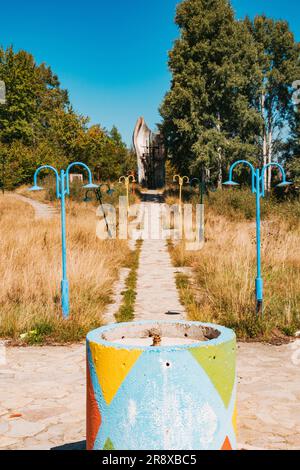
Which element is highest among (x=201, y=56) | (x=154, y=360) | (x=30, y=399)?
(x=201, y=56)

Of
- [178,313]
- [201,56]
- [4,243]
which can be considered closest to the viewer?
[178,313]

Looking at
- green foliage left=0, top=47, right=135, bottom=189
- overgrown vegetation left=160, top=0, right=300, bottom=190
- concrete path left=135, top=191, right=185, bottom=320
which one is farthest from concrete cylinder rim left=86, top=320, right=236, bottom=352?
green foliage left=0, top=47, right=135, bottom=189

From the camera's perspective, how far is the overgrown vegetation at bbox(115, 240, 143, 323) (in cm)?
826

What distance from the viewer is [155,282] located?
11.4m

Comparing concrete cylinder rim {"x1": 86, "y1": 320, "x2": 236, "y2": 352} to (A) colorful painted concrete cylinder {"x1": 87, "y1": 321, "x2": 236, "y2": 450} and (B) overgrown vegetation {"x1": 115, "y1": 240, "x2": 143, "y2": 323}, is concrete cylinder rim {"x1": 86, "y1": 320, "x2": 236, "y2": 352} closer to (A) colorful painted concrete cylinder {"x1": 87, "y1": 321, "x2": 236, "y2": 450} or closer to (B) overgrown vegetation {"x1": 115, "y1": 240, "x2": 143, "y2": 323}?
(A) colorful painted concrete cylinder {"x1": 87, "y1": 321, "x2": 236, "y2": 450}

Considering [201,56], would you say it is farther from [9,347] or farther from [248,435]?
[248,435]

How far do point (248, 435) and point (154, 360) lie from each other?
207 cm

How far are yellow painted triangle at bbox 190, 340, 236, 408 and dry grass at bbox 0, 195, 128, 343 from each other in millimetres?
4815

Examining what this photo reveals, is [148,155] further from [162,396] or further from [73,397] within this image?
[162,396]

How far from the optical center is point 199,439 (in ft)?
7.32

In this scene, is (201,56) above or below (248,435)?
above

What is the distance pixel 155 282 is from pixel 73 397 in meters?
6.69

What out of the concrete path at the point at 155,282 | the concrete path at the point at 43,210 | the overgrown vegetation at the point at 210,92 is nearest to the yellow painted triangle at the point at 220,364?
the concrete path at the point at 155,282

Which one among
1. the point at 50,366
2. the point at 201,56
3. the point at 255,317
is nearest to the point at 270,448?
the point at 50,366
